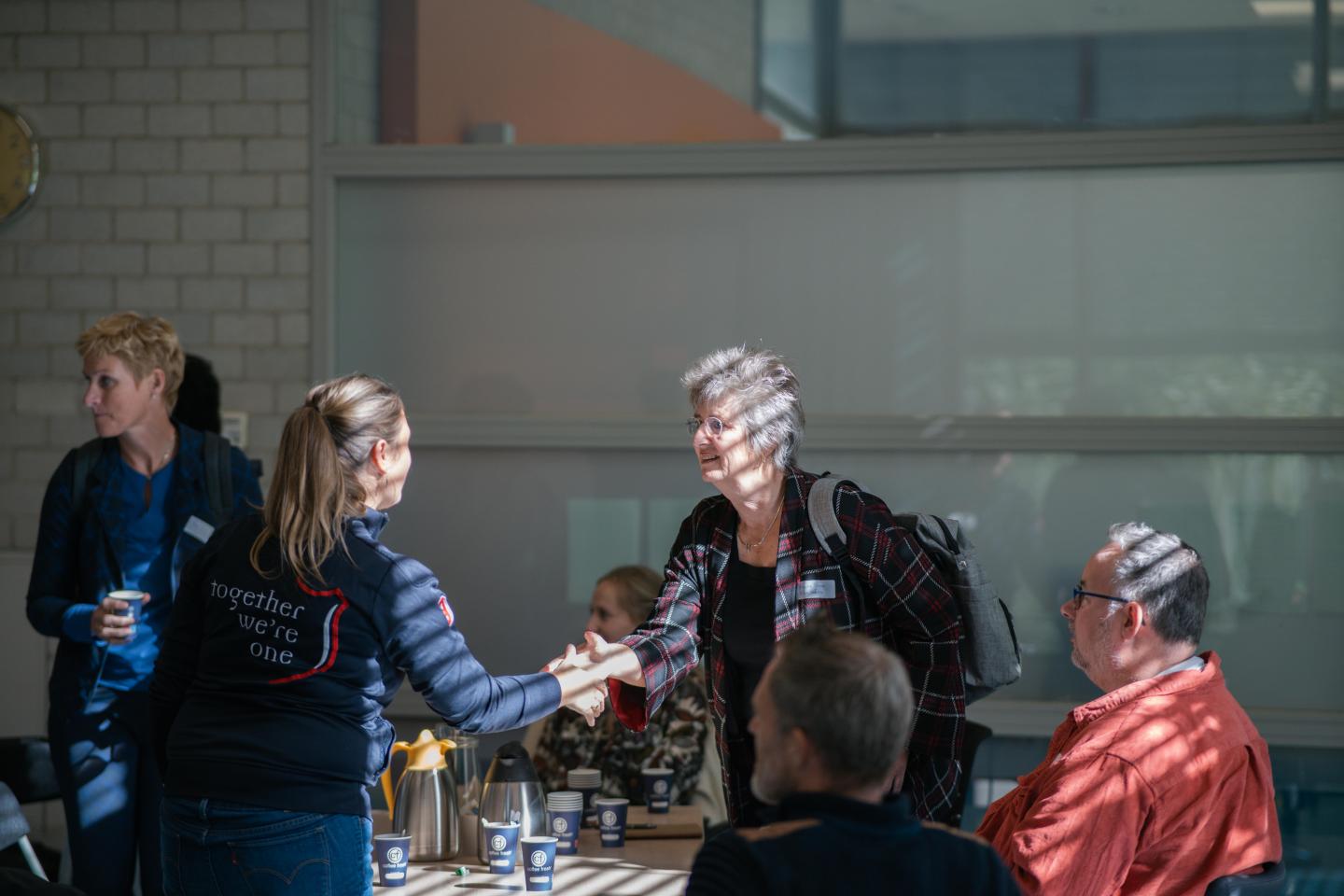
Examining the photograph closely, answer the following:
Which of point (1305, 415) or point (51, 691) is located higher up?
point (1305, 415)

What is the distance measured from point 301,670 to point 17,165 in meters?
3.80

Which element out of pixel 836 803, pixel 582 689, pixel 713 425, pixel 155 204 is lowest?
pixel 582 689

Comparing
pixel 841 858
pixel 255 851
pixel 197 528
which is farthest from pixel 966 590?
pixel 197 528

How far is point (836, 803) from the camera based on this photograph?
1.63m

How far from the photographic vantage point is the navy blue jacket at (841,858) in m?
1.59

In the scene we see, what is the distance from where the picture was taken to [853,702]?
5.35 ft

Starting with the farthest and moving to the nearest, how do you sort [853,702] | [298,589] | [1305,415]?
1. [1305,415]
2. [298,589]
3. [853,702]

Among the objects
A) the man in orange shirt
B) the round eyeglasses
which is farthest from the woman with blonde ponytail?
the round eyeglasses

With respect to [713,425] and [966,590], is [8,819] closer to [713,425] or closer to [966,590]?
[713,425]

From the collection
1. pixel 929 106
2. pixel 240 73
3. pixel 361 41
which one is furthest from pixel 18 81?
pixel 929 106

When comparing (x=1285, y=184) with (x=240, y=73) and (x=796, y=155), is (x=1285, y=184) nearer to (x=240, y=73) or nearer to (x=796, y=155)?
(x=796, y=155)

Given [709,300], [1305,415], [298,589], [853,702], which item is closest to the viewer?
[853,702]

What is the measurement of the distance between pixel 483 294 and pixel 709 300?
0.82 metres

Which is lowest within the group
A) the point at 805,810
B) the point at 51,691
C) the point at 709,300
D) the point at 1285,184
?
the point at 51,691
